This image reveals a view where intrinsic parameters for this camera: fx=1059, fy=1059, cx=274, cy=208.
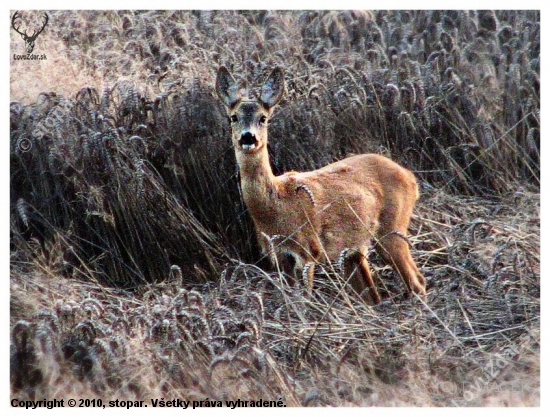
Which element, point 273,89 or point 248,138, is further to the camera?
point 273,89

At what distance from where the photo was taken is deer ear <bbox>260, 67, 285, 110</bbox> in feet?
28.6

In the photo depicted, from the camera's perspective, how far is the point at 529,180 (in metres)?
9.54

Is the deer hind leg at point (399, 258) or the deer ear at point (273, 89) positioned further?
the deer hind leg at point (399, 258)

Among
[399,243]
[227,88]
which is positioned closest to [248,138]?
[227,88]

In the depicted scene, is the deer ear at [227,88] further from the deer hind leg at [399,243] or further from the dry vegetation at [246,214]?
the deer hind leg at [399,243]

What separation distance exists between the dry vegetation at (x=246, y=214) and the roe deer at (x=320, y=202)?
12.1 inches

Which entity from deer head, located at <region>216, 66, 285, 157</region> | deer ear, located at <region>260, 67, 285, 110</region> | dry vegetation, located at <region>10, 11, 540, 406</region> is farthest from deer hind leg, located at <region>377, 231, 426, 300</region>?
deer ear, located at <region>260, 67, 285, 110</region>

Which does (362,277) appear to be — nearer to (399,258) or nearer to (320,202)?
(399,258)

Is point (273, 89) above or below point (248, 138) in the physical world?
above

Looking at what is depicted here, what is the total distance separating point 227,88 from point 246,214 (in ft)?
3.86

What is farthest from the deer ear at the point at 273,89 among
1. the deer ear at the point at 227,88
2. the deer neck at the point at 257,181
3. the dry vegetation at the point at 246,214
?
the dry vegetation at the point at 246,214

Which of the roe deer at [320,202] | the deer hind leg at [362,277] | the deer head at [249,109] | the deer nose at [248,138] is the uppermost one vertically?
the deer head at [249,109]

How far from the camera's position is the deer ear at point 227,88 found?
345 inches

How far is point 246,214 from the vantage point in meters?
9.32
